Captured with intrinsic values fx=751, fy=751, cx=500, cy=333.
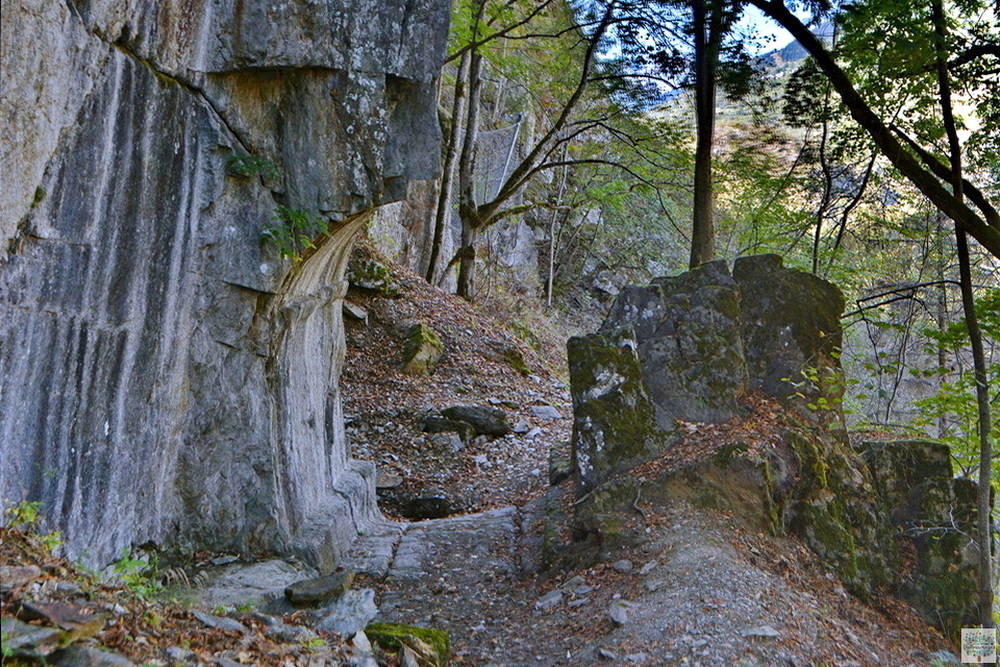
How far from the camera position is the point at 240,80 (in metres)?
6.70

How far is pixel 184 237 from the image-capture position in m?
6.34

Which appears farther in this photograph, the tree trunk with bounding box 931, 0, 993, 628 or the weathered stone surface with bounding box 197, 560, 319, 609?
the tree trunk with bounding box 931, 0, 993, 628

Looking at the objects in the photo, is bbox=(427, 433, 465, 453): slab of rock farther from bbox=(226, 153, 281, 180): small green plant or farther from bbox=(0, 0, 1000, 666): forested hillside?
bbox=(226, 153, 281, 180): small green plant

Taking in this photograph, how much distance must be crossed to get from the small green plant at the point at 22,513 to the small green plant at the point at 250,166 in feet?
10.5

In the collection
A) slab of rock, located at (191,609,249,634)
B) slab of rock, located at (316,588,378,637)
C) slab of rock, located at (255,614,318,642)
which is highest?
slab of rock, located at (191,609,249,634)

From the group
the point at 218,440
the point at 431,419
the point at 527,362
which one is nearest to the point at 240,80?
the point at 218,440

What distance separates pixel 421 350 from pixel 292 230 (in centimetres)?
729

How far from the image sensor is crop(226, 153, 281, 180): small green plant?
6633mm

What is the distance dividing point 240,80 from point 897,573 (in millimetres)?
8280

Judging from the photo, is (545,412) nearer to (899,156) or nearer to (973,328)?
(973,328)

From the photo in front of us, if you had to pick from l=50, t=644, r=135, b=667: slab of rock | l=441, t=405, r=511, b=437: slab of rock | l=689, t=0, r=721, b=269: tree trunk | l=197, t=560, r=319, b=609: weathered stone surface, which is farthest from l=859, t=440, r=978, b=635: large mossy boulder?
l=50, t=644, r=135, b=667: slab of rock

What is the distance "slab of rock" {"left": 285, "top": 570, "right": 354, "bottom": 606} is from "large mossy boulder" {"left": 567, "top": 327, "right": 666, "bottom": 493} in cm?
337

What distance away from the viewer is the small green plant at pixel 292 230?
6883 mm

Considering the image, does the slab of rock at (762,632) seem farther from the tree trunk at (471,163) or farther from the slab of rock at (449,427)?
the tree trunk at (471,163)
